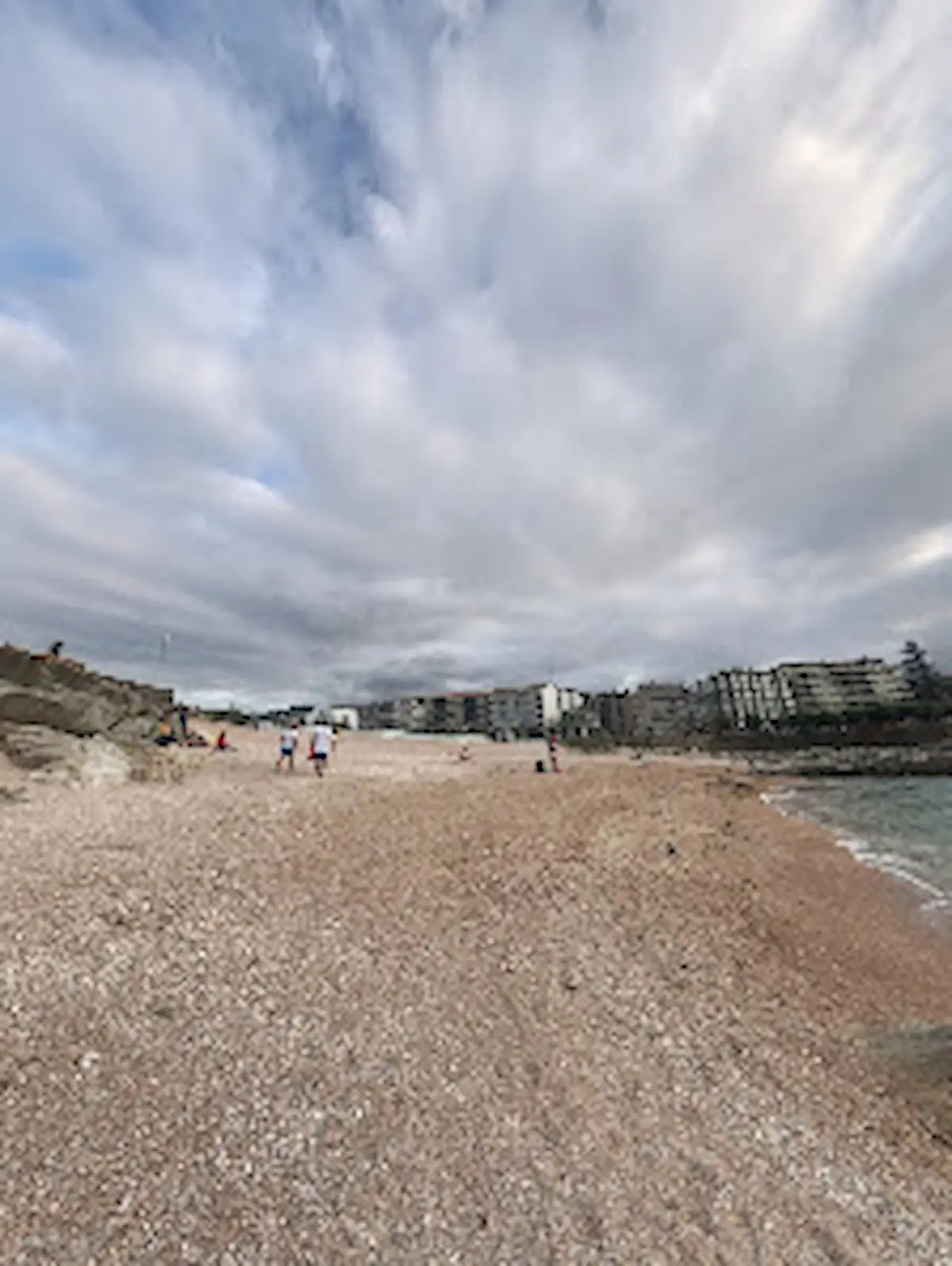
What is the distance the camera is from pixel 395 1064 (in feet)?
20.5

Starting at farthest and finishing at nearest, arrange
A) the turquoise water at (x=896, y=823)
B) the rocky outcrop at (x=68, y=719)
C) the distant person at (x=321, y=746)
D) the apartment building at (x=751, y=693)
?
the apartment building at (x=751, y=693)
the distant person at (x=321, y=746)
the rocky outcrop at (x=68, y=719)
the turquoise water at (x=896, y=823)

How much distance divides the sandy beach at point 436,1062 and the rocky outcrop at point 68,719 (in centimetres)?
556

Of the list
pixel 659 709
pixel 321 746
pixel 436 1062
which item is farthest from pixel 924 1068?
pixel 659 709

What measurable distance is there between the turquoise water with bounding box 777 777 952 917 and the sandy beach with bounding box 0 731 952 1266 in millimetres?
6293

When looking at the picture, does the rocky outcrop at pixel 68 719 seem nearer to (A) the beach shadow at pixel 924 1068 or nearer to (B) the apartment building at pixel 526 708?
(A) the beach shadow at pixel 924 1068

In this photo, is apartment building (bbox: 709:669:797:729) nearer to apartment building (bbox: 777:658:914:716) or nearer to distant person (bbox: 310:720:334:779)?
apartment building (bbox: 777:658:914:716)

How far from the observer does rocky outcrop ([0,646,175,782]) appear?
60.9 feet

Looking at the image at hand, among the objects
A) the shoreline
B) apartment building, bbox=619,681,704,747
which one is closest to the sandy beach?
the shoreline

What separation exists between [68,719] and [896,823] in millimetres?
38733

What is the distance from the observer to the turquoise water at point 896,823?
59.3 feet

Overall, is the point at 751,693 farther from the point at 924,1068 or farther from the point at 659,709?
the point at 924,1068

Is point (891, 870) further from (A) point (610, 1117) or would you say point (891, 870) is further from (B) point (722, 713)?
(B) point (722, 713)

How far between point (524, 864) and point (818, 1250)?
31.4 feet

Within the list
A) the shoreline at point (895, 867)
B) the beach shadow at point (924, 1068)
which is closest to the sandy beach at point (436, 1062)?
the beach shadow at point (924, 1068)
